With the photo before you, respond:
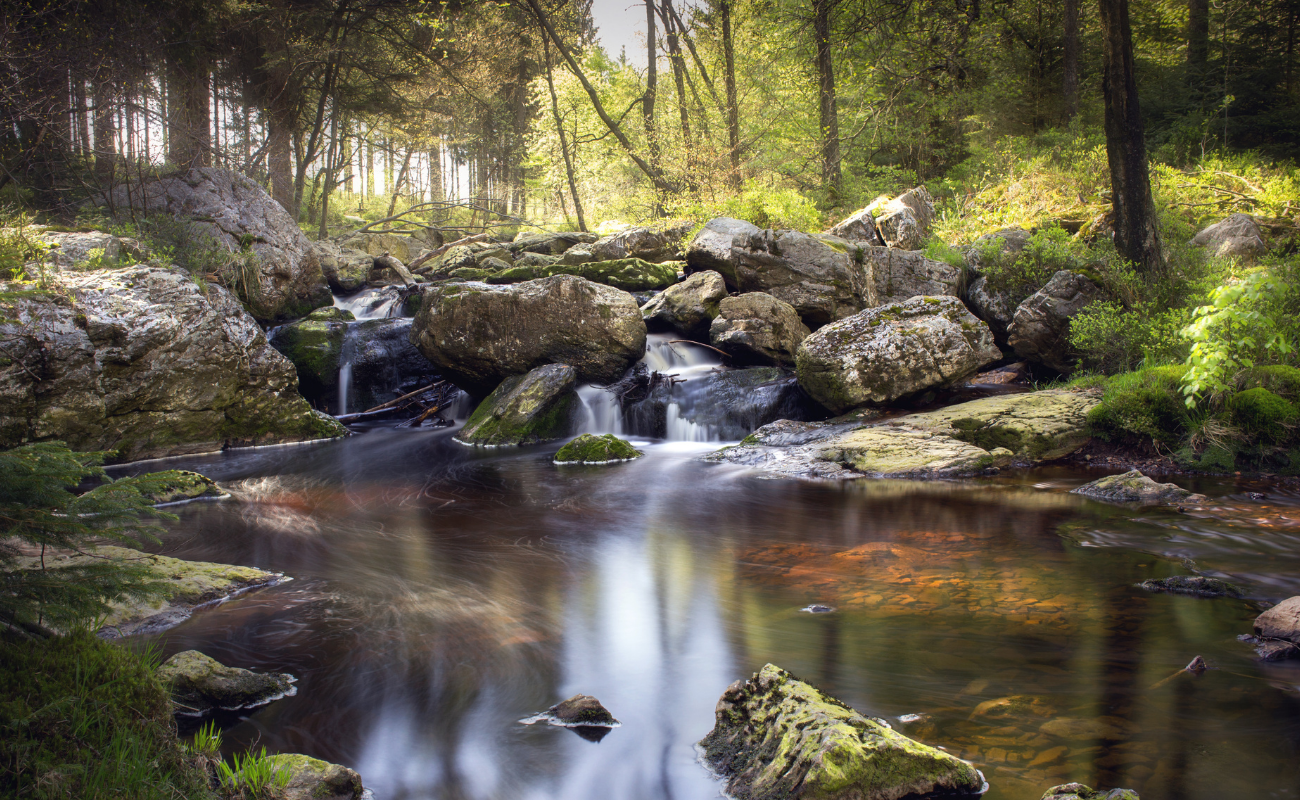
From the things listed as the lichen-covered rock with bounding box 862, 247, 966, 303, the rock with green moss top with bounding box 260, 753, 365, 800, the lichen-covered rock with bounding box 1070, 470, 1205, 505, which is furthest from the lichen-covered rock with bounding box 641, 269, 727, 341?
→ the rock with green moss top with bounding box 260, 753, 365, 800

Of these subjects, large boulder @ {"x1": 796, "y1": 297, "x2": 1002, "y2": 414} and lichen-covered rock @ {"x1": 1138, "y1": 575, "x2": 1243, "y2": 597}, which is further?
large boulder @ {"x1": 796, "y1": 297, "x2": 1002, "y2": 414}

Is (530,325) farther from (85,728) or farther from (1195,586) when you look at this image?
(85,728)

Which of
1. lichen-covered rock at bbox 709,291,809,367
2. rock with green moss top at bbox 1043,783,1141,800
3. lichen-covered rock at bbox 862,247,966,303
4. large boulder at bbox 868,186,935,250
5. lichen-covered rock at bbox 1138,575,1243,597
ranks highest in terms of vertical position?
large boulder at bbox 868,186,935,250

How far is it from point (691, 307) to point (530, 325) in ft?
11.0

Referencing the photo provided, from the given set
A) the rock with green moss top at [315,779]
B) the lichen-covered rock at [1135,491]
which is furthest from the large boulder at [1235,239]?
the rock with green moss top at [315,779]

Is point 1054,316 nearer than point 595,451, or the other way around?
point 595,451

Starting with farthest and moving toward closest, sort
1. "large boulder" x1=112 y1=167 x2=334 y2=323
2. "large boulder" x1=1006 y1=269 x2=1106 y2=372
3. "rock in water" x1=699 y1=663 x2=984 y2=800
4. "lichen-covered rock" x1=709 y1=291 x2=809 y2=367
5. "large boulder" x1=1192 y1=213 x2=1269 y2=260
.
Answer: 1. "large boulder" x1=112 y1=167 x2=334 y2=323
2. "lichen-covered rock" x1=709 y1=291 x2=809 y2=367
3. "large boulder" x1=1192 y1=213 x2=1269 y2=260
4. "large boulder" x1=1006 y1=269 x2=1106 y2=372
5. "rock in water" x1=699 y1=663 x2=984 y2=800

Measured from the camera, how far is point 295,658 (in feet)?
13.2

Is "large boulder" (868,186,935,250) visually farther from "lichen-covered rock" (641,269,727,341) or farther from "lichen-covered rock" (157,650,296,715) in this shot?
"lichen-covered rock" (157,650,296,715)

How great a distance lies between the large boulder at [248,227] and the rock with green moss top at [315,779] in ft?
43.6

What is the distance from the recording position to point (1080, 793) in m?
2.35

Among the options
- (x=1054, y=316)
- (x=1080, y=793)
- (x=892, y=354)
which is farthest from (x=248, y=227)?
(x=1080, y=793)

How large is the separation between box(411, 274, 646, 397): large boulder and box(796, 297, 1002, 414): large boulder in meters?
3.72

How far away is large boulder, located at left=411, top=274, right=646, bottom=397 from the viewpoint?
12.1 meters
